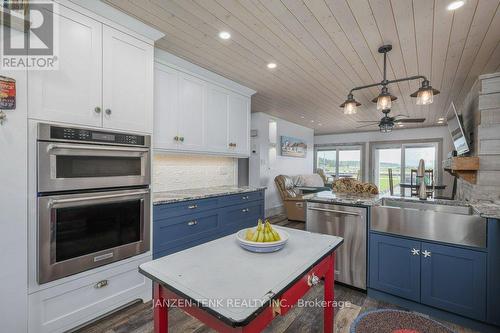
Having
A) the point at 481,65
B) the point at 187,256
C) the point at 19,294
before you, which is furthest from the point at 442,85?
the point at 19,294

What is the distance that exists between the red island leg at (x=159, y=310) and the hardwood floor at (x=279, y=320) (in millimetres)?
947

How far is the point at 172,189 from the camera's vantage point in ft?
10.5

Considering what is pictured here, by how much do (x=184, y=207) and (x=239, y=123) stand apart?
1665 millimetres

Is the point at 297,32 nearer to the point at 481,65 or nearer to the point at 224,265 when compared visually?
the point at 224,265

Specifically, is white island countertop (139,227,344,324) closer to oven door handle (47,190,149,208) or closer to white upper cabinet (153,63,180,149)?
oven door handle (47,190,149,208)

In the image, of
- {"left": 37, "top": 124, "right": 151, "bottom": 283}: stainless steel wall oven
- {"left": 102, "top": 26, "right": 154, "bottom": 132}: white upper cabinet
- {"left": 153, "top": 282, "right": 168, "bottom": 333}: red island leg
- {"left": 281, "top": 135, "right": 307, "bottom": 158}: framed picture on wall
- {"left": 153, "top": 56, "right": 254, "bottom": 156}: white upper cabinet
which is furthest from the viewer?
{"left": 281, "top": 135, "right": 307, "bottom": 158}: framed picture on wall

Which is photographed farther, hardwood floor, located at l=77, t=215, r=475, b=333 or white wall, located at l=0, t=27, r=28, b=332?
hardwood floor, located at l=77, t=215, r=475, b=333

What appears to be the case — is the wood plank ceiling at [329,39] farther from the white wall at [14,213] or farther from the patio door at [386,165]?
the patio door at [386,165]

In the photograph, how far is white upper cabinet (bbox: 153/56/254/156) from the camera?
2.65 m

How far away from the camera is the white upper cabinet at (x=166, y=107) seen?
2590mm

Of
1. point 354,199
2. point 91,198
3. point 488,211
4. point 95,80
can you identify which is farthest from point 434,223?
point 95,80

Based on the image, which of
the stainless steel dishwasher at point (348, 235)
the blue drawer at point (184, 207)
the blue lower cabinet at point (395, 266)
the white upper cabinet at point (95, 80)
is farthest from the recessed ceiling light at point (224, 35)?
the blue lower cabinet at point (395, 266)

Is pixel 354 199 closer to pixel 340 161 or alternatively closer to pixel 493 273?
pixel 493 273

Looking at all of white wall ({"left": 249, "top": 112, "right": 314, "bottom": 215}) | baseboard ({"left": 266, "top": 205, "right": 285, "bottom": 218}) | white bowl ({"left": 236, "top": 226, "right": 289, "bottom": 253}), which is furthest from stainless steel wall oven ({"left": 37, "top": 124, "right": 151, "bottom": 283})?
baseboard ({"left": 266, "top": 205, "right": 285, "bottom": 218})
